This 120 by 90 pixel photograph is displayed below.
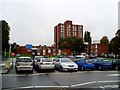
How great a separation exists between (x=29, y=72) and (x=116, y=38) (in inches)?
2359

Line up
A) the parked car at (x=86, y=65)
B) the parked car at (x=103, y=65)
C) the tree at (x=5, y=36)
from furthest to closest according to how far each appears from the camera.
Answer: the tree at (x=5, y=36), the parked car at (x=103, y=65), the parked car at (x=86, y=65)

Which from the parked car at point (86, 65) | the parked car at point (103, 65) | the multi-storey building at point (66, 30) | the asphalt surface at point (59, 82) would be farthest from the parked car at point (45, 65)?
the multi-storey building at point (66, 30)

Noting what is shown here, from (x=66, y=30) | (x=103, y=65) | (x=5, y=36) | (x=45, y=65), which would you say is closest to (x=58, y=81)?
(x=45, y=65)

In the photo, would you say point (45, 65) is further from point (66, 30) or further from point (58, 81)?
point (66, 30)

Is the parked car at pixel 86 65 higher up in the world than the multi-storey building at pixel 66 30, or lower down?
lower down

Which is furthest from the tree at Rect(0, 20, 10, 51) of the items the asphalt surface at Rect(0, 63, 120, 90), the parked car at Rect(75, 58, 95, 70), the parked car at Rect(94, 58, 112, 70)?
the asphalt surface at Rect(0, 63, 120, 90)

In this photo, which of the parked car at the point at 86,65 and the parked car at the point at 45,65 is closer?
the parked car at the point at 45,65

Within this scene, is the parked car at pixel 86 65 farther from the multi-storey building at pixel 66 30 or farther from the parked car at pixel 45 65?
the multi-storey building at pixel 66 30

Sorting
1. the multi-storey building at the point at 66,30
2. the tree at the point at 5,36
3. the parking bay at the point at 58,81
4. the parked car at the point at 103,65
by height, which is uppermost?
the multi-storey building at the point at 66,30

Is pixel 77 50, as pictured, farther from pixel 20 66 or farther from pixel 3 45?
pixel 20 66

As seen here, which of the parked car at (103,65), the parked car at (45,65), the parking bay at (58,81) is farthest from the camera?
the parked car at (103,65)

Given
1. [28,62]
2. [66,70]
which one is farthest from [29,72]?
[66,70]

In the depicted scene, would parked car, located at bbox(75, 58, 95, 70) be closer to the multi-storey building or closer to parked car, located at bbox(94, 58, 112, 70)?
parked car, located at bbox(94, 58, 112, 70)

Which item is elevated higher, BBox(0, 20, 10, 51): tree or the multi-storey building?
the multi-storey building
